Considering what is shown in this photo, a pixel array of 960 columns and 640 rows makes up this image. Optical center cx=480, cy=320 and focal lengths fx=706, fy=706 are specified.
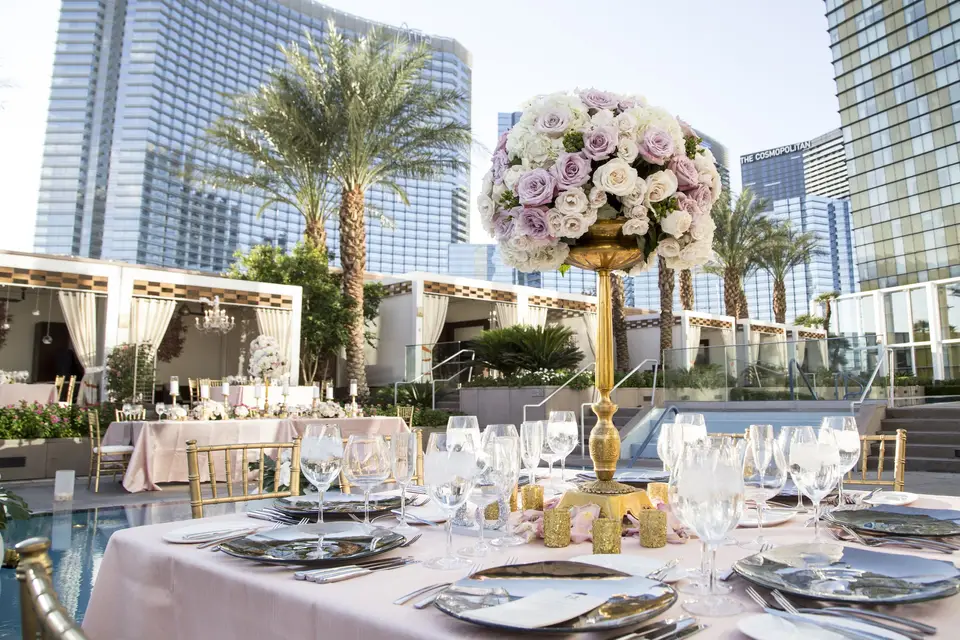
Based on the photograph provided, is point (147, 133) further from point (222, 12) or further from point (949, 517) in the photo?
point (949, 517)

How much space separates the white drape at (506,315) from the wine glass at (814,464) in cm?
1656

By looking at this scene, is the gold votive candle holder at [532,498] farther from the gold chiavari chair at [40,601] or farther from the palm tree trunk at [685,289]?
the palm tree trunk at [685,289]

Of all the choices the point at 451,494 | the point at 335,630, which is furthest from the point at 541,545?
the point at 335,630

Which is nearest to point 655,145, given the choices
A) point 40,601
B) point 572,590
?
point 572,590

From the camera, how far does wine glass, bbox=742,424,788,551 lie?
150 cm

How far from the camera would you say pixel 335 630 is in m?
1.04

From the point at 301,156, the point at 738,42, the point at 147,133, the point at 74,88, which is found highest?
the point at 74,88

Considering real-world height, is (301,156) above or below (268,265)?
above

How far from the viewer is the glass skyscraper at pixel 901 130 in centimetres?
2925

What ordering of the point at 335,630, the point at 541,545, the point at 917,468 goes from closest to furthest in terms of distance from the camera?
the point at 335,630, the point at 541,545, the point at 917,468

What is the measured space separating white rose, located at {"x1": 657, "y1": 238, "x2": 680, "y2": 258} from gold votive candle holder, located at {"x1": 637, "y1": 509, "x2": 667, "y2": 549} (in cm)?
75

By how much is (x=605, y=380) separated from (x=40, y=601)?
1414 millimetres

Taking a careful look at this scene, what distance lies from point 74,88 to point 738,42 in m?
40.4

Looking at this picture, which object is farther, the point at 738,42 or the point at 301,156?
the point at 301,156
